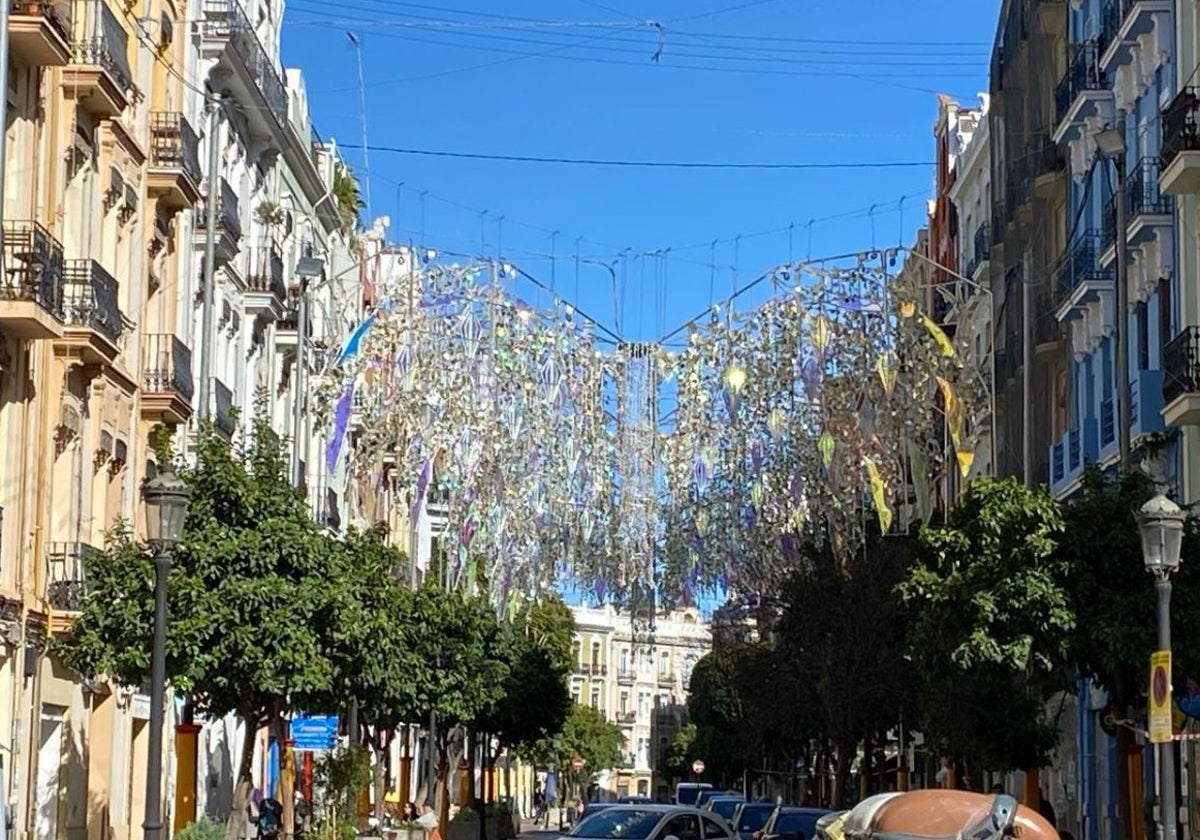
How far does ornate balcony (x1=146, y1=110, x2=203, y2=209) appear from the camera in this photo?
38.7 meters

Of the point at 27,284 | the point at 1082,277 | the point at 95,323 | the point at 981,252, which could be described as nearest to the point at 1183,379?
the point at 1082,277

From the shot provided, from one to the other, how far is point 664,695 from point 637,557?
13064 centimetres

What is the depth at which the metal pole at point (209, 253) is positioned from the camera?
39.3 m

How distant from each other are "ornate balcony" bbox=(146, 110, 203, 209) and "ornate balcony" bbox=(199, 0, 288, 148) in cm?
452

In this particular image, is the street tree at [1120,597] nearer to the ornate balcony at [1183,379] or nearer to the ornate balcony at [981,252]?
the ornate balcony at [1183,379]

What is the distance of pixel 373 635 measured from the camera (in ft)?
101

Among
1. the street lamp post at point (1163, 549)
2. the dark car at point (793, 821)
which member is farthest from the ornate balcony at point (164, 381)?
the street lamp post at point (1163, 549)

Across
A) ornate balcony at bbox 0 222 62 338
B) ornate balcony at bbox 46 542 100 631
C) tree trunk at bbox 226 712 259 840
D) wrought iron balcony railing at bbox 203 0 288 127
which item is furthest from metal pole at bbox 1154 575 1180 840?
wrought iron balcony railing at bbox 203 0 288 127

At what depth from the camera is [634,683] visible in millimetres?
167625

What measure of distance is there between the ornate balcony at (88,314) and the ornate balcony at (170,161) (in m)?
4.66

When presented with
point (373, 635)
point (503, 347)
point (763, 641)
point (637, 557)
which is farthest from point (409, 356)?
point (763, 641)

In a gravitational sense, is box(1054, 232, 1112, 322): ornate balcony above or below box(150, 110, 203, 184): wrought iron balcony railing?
below

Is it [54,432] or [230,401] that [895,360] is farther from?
[230,401]

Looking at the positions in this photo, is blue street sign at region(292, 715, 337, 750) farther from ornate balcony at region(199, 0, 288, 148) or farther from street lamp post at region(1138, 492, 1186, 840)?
street lamp post at region(1138, 492, 1186, 840)
